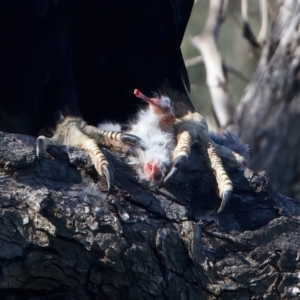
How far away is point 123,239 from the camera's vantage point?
1878 mm

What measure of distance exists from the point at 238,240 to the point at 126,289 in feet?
1.12

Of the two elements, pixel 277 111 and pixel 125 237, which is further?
pixel 277 111

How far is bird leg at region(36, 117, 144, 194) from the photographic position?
2068 mm

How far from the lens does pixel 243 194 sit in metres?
2.16

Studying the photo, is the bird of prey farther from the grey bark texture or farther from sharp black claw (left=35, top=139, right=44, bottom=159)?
the grey bark texture

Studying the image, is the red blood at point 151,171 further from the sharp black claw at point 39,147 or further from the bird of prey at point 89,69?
the sharp black claw at point 39,147

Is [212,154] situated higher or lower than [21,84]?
lower

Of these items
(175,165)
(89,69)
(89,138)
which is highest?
(89,69)

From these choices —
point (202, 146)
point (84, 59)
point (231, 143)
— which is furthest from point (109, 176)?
point (231, 143)

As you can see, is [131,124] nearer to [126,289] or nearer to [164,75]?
[164,75]

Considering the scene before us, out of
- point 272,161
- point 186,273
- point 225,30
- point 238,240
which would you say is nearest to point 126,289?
point 186,273

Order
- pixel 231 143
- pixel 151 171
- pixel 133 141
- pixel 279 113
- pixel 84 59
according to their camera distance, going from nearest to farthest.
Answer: pixel 151 171
pixel 133 141
pixel 84 59
pixel 231 143
pixel 279 113

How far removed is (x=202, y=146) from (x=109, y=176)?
0.56 m

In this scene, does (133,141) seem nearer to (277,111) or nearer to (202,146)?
(202,146)
